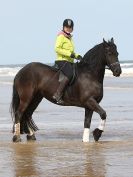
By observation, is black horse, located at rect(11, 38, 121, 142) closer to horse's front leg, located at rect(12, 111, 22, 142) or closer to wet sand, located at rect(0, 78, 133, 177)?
horse's front leg, located at rect(12, 111, 22, 142)

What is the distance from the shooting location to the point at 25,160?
9.19 m

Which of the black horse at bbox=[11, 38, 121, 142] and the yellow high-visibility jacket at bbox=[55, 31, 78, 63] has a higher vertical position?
the yellow high-visibility jacket at bbox=[55, 31, 78, 63]

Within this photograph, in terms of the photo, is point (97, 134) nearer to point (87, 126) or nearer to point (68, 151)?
point (87, 126)

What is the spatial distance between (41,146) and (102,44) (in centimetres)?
249

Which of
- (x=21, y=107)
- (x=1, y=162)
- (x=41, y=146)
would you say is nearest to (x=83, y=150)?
(x=41, y=146)

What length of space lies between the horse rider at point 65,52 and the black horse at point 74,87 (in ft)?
0.56

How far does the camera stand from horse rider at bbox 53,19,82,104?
1206cm

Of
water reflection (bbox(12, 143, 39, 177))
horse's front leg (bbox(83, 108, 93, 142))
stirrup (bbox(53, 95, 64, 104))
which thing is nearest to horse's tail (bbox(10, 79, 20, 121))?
stirrup (bbox(53, 95, 64, 104))

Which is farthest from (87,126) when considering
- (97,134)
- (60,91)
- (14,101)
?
(14,101)

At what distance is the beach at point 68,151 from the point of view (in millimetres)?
8125

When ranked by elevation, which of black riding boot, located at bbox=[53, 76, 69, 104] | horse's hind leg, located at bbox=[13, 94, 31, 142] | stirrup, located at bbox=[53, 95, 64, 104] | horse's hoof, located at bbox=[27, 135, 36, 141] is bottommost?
horse's hoof, located at bbox=[27, 135, 36, 141]

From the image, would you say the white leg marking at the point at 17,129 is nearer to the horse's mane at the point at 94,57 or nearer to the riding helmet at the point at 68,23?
the horse's mane at the point at 94,57

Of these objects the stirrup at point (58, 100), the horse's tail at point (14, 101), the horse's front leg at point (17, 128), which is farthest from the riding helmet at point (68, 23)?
the horse's front leg at point (17, 128)

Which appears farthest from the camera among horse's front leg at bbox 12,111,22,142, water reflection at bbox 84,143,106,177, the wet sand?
horse's front leg at bbox 12,111,22,142
